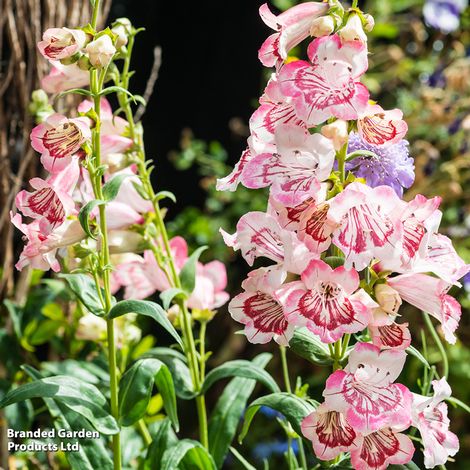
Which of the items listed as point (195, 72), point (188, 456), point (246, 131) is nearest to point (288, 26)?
point (188, 456)

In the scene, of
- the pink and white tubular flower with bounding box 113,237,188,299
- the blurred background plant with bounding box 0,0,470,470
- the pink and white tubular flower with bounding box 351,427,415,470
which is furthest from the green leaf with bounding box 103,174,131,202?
the blurred background plant with bounding box 0,0,470,470

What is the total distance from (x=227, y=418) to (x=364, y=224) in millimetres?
460

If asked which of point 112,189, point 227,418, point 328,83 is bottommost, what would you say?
point 227,418

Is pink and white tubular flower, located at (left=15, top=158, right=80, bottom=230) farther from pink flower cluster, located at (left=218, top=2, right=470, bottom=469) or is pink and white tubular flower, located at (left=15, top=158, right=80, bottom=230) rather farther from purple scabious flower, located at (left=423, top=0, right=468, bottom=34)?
purple scabious flower, located at (left=423, top=0, right=468, bottom=34)

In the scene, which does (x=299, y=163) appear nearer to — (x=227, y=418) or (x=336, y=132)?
(x=336, y=132)

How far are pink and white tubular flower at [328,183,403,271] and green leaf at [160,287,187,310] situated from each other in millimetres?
254

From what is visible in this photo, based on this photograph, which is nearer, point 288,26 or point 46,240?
point 288,26

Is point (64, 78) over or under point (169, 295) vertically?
over

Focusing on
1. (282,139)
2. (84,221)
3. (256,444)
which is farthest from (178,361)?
(256,444)

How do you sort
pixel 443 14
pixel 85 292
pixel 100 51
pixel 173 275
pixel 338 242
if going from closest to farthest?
pixel 338 242, pixel 100 51, pixel 85 292, pixel 173 275, pixel 443 14

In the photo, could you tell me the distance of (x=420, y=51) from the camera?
7.73 ft

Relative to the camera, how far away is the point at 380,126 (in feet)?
2.40

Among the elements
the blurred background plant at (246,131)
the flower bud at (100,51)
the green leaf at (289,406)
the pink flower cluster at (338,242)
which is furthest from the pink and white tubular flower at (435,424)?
the blurred background plant at (246,131)

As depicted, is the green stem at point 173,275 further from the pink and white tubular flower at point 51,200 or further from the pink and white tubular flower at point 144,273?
the pink and white tubular flower at point 51,200
